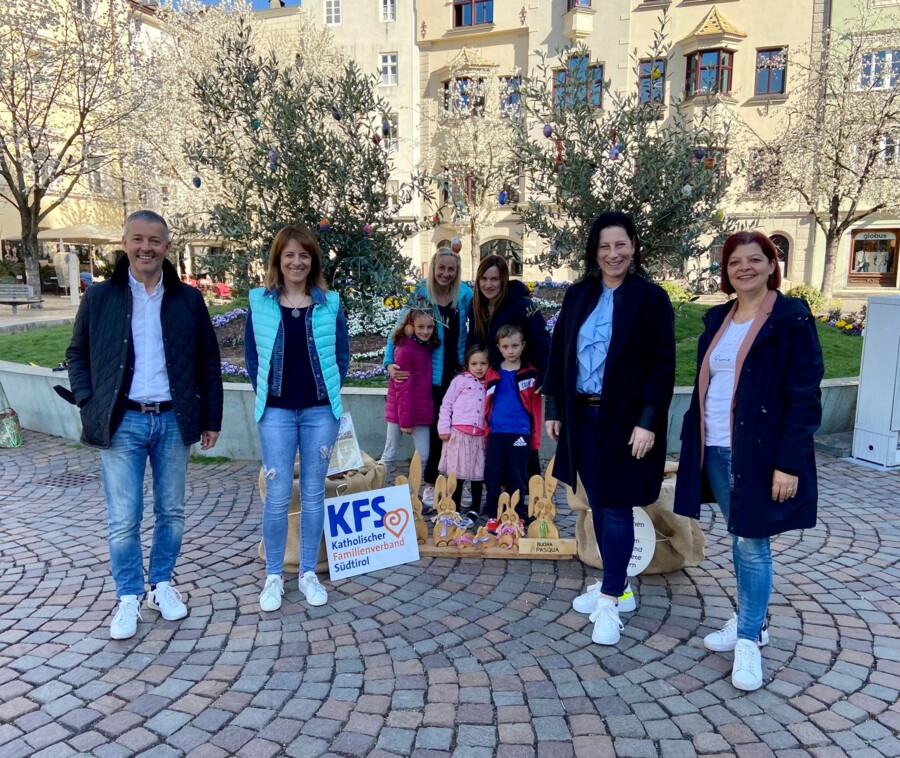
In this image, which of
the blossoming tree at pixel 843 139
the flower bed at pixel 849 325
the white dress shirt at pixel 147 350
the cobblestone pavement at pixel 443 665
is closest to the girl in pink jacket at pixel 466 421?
the cobblestone pavement at pixel 443 665

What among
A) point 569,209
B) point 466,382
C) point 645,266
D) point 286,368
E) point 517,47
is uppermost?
point 517,47

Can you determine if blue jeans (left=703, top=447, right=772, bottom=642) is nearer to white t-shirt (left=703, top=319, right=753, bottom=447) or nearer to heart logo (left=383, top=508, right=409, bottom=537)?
white t-shirt (left=703, top=319, right=753, bottom=447)

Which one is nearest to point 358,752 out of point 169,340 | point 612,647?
point 612,647

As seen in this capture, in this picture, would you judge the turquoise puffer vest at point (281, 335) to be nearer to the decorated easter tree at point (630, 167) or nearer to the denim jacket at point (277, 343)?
the denim jacket at point (277, 343)

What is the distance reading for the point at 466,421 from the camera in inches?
175

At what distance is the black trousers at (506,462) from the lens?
4340 mm

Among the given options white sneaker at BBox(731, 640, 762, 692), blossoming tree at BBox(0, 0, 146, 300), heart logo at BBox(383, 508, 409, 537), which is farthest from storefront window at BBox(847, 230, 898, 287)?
white sneaker at BBox(731, 640, 762, 692)

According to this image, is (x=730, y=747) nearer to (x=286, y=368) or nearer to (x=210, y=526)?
(x=286, y=368)

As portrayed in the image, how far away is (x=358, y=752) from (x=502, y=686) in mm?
716

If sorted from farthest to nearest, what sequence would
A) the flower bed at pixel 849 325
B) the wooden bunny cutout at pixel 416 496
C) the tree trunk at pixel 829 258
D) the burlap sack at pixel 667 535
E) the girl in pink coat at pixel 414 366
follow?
the tree trunk at pixel 829 258 → the flower bed at pixel 849 325 → the girl in pink coat at pixel 414 366 → the wooden bunny cutout at pixel 416 496 → the burlap sack at pixel 667 535

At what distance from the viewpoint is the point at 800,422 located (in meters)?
2.64

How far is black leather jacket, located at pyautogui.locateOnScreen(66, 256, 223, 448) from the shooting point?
3.17 metres

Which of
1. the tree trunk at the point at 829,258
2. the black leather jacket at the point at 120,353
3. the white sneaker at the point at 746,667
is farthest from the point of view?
the tree trunk at the point at 829,258

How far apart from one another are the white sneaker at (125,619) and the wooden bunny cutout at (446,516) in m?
1.80
